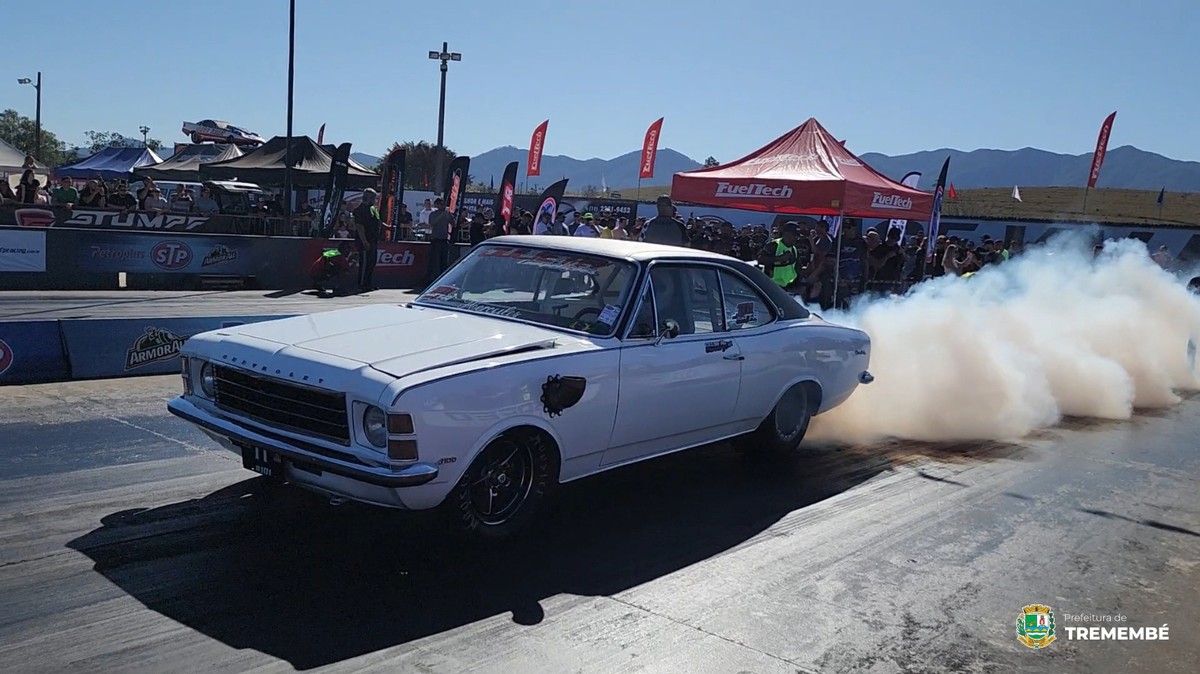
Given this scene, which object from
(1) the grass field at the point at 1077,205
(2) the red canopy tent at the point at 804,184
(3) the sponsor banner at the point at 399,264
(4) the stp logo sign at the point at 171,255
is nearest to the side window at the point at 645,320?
(2) the red canopy tent at the point at 804,184

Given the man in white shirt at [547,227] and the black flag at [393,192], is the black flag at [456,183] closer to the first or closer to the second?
the black flag at [393,192]

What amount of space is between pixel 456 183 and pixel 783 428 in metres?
17.9

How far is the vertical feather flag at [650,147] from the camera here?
124 ft

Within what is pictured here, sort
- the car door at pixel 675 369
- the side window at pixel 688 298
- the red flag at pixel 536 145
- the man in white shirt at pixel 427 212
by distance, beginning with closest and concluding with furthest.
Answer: the car door at pixel 675 369 < the side window at pixel 688 298 < the man in white shirt at pixel 427 212 < the red flag at pixel 536 145

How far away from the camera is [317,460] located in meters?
4.44

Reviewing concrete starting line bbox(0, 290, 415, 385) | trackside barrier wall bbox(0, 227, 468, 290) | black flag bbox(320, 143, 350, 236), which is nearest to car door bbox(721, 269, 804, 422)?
concrete starting line bbox(0, 290, 415, 385)

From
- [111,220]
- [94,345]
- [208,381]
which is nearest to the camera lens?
[208,381]

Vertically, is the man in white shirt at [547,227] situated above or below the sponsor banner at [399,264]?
above

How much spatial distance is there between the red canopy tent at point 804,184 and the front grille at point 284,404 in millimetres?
10519

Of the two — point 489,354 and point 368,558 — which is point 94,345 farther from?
point 489,354

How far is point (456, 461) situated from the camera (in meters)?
4.52

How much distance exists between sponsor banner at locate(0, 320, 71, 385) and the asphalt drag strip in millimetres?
1507

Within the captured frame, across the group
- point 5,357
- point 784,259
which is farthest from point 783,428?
point 5,357

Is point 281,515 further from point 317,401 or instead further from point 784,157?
point 784,157
